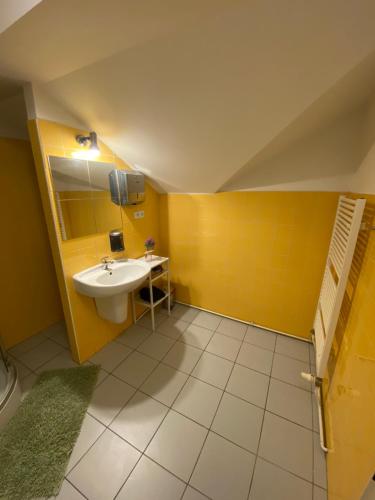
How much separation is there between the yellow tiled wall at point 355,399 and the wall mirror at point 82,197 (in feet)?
5.90

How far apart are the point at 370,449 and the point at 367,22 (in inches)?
54.5

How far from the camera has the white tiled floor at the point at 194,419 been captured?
1062 mm

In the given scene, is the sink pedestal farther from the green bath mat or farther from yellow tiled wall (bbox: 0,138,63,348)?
yellow tiled wall (bbox: 0,138,63,348)

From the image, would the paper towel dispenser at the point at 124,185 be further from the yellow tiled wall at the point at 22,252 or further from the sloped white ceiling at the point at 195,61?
the yellow tiled wall at the point at 22,252

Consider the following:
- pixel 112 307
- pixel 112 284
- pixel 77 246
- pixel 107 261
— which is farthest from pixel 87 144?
pixel 112 307

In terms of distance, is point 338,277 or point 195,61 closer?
point 195,61

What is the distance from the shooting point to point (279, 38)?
2.50ft

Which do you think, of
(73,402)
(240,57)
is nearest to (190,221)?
(240,57)

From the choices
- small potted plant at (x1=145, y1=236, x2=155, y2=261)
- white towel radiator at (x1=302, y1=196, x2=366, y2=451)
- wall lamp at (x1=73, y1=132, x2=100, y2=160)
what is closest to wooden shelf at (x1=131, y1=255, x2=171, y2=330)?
small potted plant at (x1=145, y1=236, x2=155, y2=261)

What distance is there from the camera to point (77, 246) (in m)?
1.58

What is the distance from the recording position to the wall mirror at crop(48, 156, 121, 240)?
1414 millimetres

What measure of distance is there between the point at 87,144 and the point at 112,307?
132 cm

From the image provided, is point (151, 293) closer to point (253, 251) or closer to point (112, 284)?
point (112, 284)

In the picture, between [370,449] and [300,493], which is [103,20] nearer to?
[370,449]
